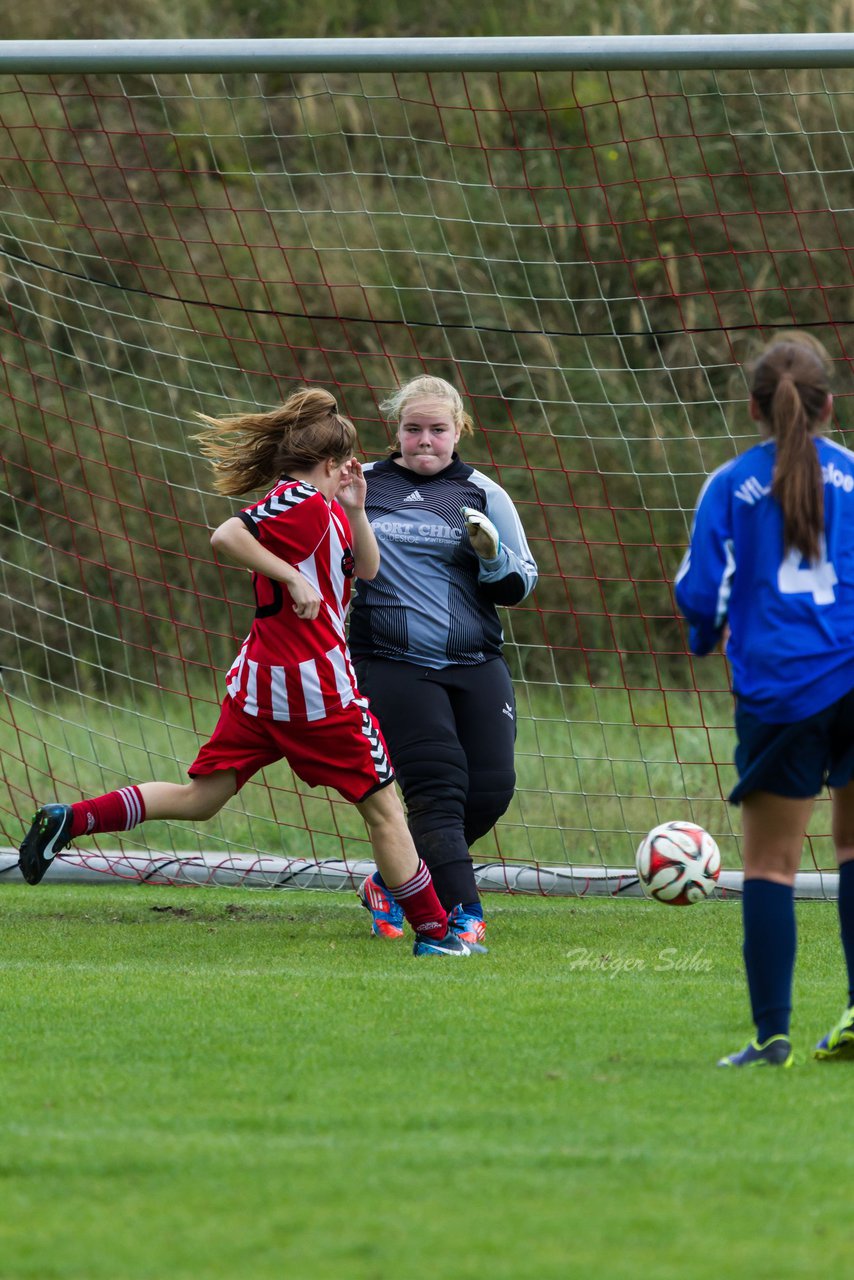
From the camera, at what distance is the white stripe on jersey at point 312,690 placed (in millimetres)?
4977

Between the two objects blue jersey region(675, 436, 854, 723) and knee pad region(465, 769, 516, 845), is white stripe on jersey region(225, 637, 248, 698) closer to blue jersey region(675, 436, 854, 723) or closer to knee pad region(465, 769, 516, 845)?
knee pad region(465, 769, 516, 845)

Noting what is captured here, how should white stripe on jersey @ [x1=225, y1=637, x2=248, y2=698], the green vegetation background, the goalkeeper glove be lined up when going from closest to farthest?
white stripe on jersey @ [x1=225, y1=637, x2=248, y2=698] < the goalkeeper glove < the green vegetation background

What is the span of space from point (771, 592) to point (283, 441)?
2.14m

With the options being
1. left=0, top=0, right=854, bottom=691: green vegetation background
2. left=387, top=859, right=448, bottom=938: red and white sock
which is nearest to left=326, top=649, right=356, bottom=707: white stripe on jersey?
left=387, top=859, right=448, bottom=938: red and white sock

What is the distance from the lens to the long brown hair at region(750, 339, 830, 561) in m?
3.38

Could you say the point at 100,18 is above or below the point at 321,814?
above

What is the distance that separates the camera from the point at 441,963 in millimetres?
4902

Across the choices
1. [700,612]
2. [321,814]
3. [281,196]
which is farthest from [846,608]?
[281,196]

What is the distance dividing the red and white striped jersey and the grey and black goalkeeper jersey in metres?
0.42

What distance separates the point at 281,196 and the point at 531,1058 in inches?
528

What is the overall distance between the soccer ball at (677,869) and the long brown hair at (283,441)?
151 centimetres

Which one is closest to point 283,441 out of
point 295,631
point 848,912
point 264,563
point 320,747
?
point 264,563

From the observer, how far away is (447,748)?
5.34m

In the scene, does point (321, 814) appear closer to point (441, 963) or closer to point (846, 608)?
point (441, 963)
